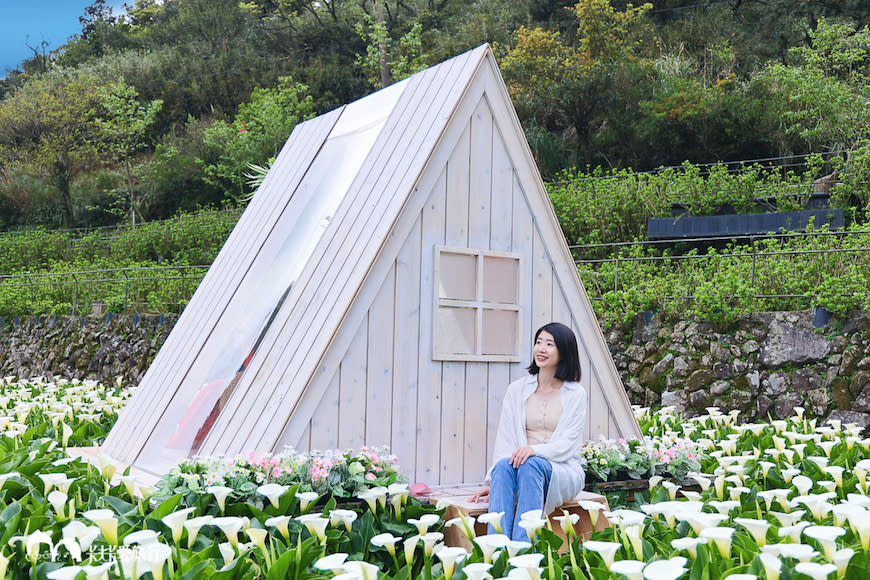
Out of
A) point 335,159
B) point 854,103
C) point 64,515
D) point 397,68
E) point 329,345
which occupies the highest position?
point 397,68

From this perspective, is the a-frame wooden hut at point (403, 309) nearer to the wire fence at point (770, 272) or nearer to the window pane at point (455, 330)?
the window pane at point (455, 330)

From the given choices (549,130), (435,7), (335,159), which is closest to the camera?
(335,159)

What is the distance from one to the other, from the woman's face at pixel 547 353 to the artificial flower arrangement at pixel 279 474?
1.10 metres

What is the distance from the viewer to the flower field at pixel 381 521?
2.61 metres

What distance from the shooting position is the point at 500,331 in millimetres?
5191

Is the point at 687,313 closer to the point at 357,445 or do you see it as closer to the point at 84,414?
the point at 357,445

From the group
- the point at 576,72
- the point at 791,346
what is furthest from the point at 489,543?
the point at 576,72

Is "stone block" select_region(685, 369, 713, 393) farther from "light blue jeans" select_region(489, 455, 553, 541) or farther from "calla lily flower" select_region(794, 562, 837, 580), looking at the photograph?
"calla lily flower" select_region(794, 562, 837, 580)

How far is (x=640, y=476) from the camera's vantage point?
Answer: 4.94m

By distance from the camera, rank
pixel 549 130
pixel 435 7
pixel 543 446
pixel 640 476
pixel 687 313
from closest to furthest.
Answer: pixel 543 446
pixel 640 476
pixel 687 313
pixel 549 130
pixel 435 7

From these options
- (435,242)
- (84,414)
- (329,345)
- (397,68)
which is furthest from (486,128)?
(397,68)

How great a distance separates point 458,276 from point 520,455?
1.34 meters

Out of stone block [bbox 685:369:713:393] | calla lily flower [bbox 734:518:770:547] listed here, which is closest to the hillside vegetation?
stone block [bbox 685:369:713:393]

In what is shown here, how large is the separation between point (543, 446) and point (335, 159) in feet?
9.22
